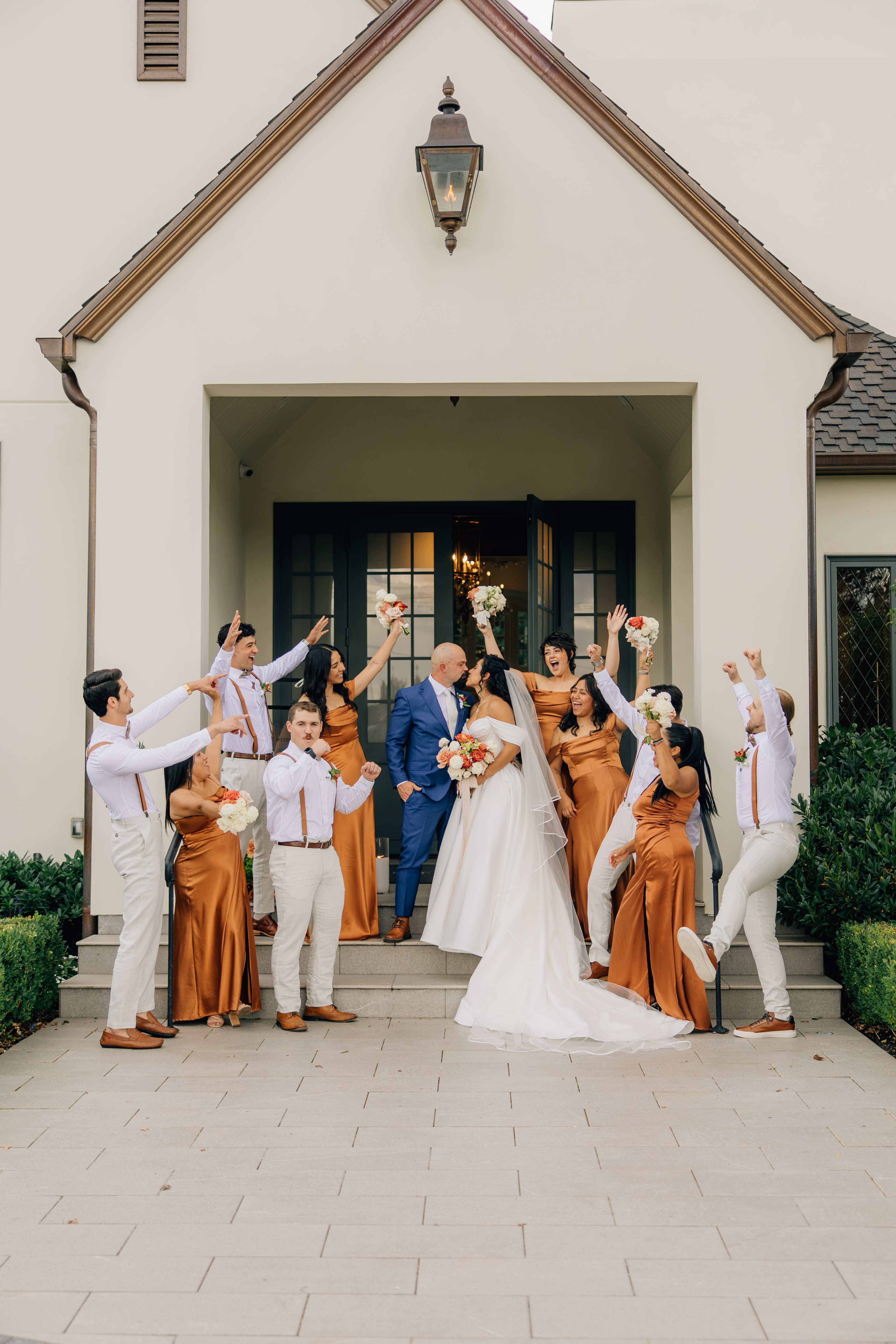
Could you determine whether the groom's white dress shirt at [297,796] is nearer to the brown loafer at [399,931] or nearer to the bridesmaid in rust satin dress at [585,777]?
the brown loafer at [399,931]

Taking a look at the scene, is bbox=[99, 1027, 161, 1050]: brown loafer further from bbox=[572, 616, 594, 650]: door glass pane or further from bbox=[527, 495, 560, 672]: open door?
bbox=[572, 616, 594, 650]: door glass pane

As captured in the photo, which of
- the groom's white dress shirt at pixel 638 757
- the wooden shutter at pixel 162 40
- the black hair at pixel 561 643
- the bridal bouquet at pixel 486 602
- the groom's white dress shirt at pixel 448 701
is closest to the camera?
the groom's white dress shirt at pixel 638 757

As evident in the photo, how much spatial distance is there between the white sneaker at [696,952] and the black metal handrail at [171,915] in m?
2.85

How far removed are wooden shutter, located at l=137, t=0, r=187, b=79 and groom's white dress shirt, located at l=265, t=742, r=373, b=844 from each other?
6.21 meters

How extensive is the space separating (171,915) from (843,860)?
13.4 ft

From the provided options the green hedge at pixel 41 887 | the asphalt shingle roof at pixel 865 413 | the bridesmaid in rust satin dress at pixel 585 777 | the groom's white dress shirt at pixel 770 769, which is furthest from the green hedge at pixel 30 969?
the asphalt shingle roof at pixel 865 413

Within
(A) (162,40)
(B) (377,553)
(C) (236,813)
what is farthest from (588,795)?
(A) (162,40)

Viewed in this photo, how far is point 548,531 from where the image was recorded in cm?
953

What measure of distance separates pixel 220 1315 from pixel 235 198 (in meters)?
6.33

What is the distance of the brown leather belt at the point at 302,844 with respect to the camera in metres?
6.11

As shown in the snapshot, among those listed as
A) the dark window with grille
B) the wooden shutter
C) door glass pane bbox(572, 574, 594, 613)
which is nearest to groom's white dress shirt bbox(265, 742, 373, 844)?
door glass pane bbox(572, 574, 594, 613)

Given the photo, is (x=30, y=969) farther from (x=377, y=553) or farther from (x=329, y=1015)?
(x=377, y=553)

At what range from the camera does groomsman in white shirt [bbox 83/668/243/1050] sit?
5.81 metres

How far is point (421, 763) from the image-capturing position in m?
7.09
